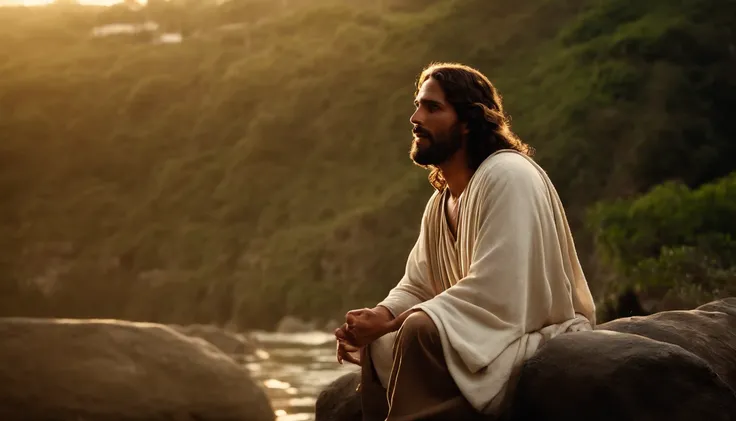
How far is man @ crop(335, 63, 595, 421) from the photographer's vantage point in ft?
10.9

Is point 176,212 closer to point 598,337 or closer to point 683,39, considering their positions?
point 683,39

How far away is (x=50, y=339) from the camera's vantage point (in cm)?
670

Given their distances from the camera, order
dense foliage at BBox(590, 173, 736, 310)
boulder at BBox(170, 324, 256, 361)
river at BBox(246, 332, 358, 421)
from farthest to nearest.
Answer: dense foliage at BBox(590, 173, 736, 310), boulder at BBox(170, 324, 256, 361), river at BBox(246, 332, 358, 421)

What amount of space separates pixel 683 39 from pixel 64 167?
3288 centimetres

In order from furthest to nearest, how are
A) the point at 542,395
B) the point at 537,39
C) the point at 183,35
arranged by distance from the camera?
the point at 183,35
the point at 537,39
the point at 542,395

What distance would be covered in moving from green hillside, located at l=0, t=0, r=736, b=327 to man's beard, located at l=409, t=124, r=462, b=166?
1588 cm

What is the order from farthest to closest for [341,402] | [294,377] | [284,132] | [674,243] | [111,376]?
1. [284,132]
2. [674,243]
3. [294,377]
4. [111,376]
5. [341,402]

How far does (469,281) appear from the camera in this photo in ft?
11.2

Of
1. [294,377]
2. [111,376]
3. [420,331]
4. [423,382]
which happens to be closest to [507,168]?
[420,331]

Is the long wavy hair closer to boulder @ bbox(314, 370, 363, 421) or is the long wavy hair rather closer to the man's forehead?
the man's forehead

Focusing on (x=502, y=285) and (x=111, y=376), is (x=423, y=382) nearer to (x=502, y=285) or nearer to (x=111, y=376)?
(x=502, y=285)

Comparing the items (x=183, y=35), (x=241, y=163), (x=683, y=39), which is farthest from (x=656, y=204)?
(x=183, y=35)

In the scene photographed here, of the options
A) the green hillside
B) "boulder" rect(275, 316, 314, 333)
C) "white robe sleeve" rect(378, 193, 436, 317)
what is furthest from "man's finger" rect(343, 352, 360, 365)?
"boulder" rect(275, 316, 314, 333)

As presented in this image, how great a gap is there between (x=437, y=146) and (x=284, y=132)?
4513 cm
